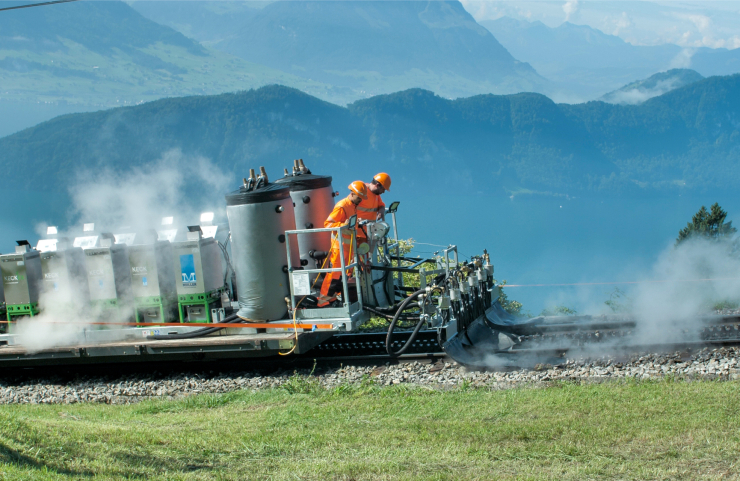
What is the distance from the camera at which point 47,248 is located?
10.2m

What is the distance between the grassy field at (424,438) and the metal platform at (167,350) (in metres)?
1.40

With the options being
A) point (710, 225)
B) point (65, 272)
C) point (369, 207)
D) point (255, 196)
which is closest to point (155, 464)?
point (255, 196)

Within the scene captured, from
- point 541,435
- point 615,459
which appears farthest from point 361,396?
point 615,459

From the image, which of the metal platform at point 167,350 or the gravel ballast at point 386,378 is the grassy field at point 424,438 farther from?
the metal platform at point 167,350

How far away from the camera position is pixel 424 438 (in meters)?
5.68

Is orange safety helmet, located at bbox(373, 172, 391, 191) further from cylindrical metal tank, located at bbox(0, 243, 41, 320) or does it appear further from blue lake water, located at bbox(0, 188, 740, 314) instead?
blue lake water, located at bbox(0, 188, 740, 314)

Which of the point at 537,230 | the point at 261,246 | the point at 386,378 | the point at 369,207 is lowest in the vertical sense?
the point at 537,230

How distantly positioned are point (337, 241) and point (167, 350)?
Result: 9.43ft

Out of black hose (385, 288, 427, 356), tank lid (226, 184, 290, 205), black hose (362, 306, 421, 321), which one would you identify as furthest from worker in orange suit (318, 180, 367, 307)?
black hose (385, 288, 427, 356)

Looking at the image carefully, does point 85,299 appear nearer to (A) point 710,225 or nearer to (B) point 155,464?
(B) point 155,464

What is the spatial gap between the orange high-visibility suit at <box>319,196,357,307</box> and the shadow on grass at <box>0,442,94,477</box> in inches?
175

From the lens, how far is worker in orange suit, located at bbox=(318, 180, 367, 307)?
29.1 feet

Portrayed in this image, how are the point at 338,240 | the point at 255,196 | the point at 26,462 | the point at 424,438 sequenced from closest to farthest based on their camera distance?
1. the point at 26,462
2. the point at 424,438
3. the point at 338,240
4. the point at 255,196

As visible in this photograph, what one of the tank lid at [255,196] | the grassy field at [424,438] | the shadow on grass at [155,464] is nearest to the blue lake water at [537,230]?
the tank lid at [255,196]
